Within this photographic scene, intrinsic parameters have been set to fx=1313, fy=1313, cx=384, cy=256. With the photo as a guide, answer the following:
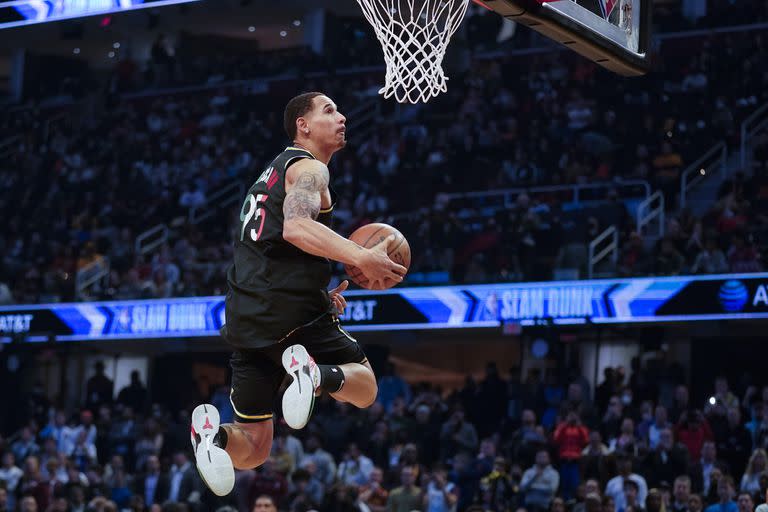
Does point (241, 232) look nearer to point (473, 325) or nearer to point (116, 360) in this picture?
point (473, 325)

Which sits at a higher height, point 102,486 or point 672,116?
point 672,116

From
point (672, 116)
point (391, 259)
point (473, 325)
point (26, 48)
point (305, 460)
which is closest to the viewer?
point (391, 259)

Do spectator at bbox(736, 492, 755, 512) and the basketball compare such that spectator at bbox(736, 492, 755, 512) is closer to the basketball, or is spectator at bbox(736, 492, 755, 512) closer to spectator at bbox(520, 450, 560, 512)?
spectator at bbox(520, 450, 560, 512)

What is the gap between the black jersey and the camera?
6.59 meters

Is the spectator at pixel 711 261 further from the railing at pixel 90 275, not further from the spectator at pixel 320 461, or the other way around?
the railing at pixel 90 275

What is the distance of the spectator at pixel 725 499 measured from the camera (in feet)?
42.1

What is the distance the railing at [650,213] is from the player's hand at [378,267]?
12755 millimetres

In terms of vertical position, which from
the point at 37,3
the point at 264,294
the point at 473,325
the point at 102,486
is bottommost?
the point at 102,486

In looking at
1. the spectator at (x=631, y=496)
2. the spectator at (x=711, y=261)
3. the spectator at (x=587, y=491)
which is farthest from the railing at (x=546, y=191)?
the spectator at (x=587, y=491)

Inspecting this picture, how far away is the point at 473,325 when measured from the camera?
1841 cm

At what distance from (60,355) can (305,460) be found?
8.42 m

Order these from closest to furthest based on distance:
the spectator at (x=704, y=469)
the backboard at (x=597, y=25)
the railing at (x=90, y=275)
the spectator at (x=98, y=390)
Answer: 1. the backboard at (x=597, y=25)
2. the spectator at (x=704, y=469)
3. the spectator at (x=98, y=390)
4. the railing at (x=90, y=275)

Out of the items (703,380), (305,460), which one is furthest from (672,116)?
(305,460)

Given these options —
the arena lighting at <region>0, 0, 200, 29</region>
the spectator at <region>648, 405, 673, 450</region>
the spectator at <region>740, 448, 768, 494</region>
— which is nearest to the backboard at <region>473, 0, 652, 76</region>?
the arena lighting at <region>0, 0, 200, 29</region>
